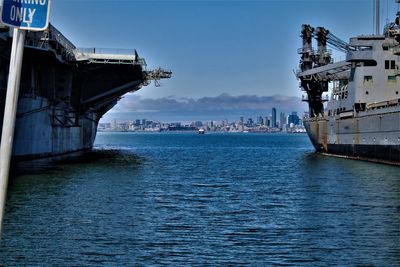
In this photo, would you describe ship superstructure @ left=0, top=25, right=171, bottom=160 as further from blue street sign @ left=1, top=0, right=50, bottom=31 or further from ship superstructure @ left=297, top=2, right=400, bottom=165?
blue street sign @ left=1, top=0, right=50, bottom=31

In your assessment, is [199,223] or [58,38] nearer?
[199,223]

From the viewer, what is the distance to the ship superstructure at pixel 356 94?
53.4 m

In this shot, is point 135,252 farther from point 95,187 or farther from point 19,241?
point 95,187

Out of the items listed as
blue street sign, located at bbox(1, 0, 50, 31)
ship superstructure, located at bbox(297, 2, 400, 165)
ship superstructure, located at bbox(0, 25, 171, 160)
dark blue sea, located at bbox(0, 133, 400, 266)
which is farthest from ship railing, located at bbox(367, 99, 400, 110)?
blue street sign, located at bbox(1, 0, 50, 31)

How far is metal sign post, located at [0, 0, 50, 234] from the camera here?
5.95m

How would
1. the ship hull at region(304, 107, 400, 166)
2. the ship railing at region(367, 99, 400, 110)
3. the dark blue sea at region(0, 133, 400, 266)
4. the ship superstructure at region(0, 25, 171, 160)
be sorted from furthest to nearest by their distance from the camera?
1. the ship railing at region(367, 99, 400, 110)
2. the ship hull at region(304, 107, 400, 166)
3. the ship superstructure at region(0, 25, 171, 160)
4. the dark blue sea at region(0, 133, 400, 266)

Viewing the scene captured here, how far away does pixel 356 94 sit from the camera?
2448 inches

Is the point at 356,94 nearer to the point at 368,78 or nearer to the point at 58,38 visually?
the point at 368,78

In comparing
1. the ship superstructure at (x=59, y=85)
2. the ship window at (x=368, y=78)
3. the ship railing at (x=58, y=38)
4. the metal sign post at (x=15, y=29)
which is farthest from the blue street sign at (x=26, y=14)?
the ship window at (x=368, y=78)

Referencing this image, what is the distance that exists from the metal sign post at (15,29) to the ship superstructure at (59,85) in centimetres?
3489

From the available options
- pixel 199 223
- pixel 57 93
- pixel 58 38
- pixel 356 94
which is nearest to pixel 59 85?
pixel 57 93

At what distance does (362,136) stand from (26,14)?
55771 mm

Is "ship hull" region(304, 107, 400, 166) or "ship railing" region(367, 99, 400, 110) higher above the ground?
"ship railing" region(367, 99, 400, 110)

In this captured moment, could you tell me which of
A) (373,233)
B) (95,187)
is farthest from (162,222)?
(95,187)
